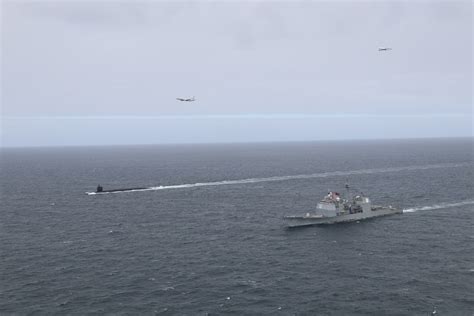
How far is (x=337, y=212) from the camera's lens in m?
117

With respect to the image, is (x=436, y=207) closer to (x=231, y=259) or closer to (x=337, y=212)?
(x=337, y=212)

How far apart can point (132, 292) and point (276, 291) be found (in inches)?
935

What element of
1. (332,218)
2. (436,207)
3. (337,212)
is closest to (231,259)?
(332,218)

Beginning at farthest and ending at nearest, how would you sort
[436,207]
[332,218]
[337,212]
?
1. [436,207]
2. [337,212]
3. [332,218]

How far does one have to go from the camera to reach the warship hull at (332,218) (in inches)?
4304

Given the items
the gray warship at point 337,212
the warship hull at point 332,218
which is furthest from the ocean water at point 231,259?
the gray warship at point 337,212

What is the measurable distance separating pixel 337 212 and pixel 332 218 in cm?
272

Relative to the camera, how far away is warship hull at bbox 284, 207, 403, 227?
109312 millimetres

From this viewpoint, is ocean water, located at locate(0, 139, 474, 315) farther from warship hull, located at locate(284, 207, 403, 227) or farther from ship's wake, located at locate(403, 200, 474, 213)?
warship hull, located at locate(284, 207, 403, 227)

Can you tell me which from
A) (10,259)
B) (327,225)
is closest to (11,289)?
(10,259)

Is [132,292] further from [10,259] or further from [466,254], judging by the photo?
[466,254]

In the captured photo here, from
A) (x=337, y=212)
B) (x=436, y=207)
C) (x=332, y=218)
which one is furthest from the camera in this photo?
(x=436, y=207)

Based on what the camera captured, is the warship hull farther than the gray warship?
No

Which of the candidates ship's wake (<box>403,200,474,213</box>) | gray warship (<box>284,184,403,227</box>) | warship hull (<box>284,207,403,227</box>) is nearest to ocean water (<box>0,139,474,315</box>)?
ship's wake (<box>403,200,474,213</box>)
